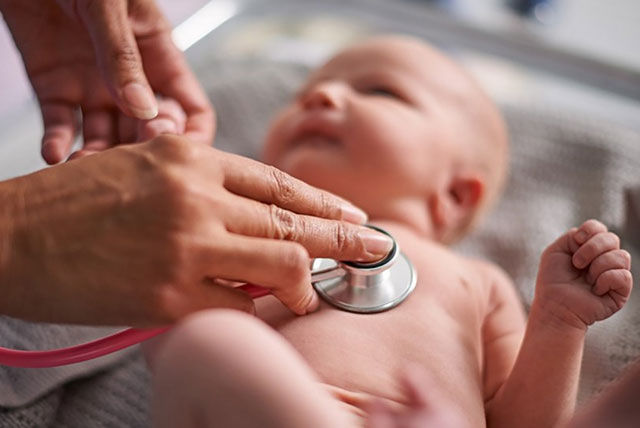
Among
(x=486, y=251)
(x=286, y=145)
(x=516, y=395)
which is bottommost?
(x=486, y=251)

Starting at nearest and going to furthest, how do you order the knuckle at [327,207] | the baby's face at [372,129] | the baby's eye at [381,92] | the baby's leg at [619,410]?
1. the baby's leg at [619,410]
2. the knuckle at [327,207]
3. the baby's face at [372,129]
4. the baby's eye at [381,92]

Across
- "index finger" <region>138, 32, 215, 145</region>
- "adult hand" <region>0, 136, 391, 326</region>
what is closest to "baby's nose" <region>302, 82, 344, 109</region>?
"index finger" <region>138, 32, 215, 145</region>

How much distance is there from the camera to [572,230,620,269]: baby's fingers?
857 mm

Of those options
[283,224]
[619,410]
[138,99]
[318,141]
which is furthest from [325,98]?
[619,410]

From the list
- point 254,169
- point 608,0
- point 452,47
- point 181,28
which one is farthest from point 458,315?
point 608,0

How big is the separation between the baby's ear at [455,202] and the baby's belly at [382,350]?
0.32 metres

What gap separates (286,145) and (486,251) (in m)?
0.46

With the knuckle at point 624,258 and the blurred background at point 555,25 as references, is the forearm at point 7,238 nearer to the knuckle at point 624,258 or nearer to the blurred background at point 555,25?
the knuckle at point 624,258

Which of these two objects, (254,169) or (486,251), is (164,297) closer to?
(254,169)

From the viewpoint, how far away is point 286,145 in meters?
1.20

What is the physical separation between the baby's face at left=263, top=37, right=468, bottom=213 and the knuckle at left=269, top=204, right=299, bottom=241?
38 centimetres

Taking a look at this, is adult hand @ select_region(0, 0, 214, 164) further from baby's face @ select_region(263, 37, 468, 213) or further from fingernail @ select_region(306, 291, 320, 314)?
fingernail @ select_region(306, 291, 320, 314)

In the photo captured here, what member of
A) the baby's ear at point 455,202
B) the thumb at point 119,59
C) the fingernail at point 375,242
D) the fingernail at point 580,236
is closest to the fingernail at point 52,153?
the thumb at point 119,59

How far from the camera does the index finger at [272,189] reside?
74 centimetres
